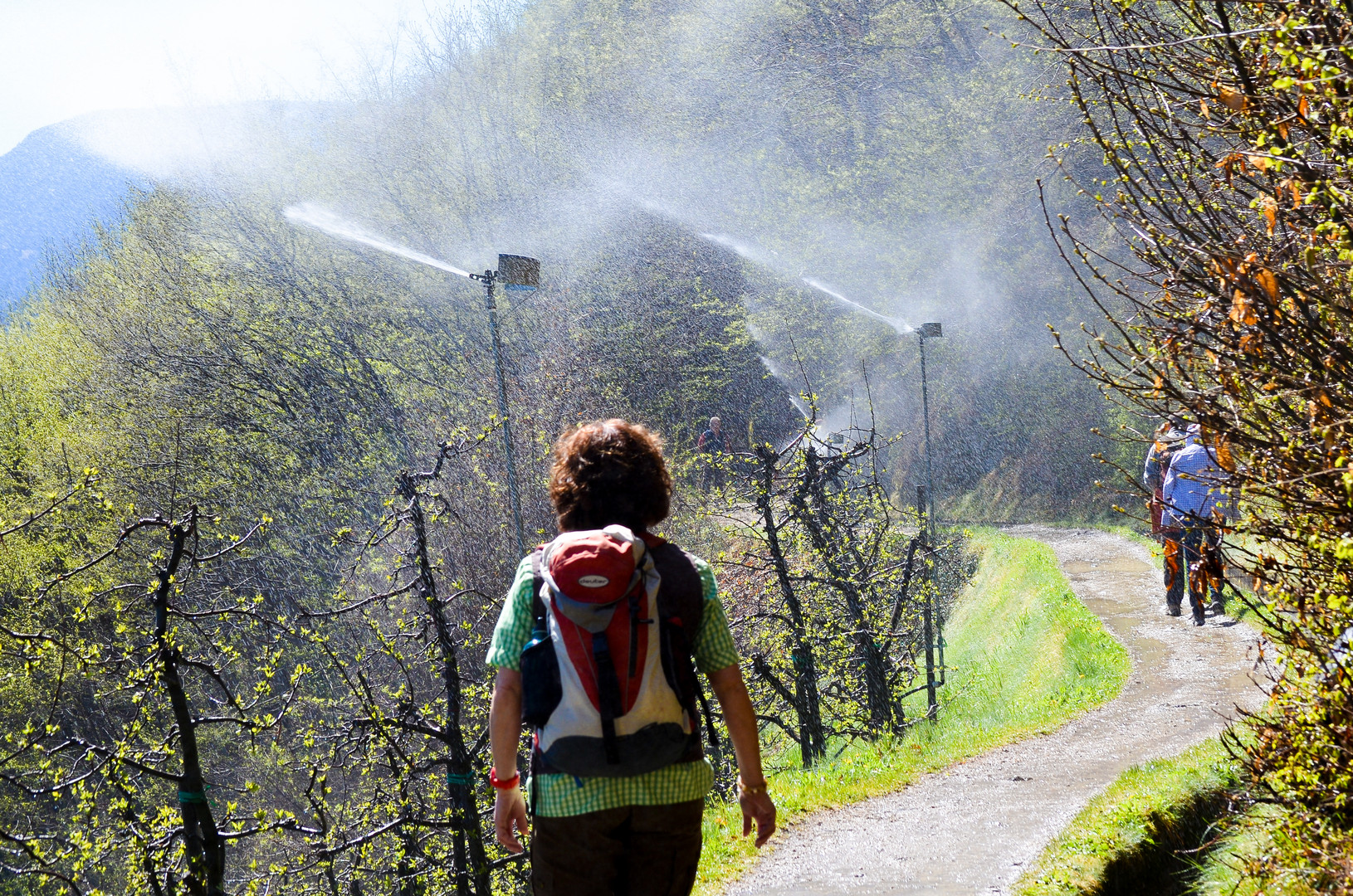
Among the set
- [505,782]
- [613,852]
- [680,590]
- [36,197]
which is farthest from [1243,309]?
[36,197]

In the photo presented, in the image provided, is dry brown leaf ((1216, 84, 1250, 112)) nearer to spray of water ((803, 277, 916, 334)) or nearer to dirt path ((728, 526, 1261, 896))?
dirt path ((728, 526, 1261, 896))

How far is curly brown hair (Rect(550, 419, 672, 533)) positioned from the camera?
290cm

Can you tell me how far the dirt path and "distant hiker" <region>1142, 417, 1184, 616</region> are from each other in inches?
19.7

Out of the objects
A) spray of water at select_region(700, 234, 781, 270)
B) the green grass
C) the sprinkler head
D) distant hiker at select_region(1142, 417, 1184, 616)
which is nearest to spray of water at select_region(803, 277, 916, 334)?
spray of water at select_region(700, 234, 781, 270)

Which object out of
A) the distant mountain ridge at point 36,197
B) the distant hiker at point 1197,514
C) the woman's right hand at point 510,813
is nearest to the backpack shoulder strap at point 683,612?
the woman's right hand at point 510,813

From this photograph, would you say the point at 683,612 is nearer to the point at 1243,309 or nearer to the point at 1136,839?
the point at 1243,309

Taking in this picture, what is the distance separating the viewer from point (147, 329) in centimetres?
2411

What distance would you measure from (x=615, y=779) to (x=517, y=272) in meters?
6.88

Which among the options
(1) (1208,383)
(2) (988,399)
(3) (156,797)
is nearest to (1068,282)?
(2) (988,399)

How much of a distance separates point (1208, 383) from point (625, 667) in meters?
2.29

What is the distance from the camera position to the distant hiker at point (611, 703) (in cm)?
256

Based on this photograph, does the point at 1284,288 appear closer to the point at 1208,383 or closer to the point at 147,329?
the point at 1208,383

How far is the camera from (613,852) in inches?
104

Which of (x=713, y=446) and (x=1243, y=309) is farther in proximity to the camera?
(x=713, y=446)
